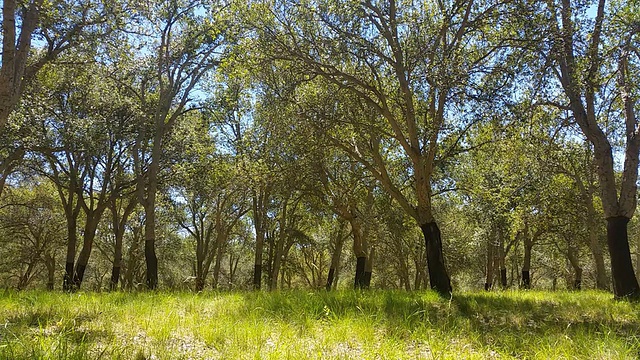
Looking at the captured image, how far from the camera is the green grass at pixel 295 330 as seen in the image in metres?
4.20

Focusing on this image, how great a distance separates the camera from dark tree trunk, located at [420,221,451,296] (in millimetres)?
10367

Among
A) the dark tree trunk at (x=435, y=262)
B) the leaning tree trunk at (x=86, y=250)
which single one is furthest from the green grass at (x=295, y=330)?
the leaning tree trunk at (x=86, y=250)

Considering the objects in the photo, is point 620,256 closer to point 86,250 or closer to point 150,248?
point 150,248

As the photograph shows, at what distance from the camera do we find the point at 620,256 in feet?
33.8

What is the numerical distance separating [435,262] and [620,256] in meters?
4.56

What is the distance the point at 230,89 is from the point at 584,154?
1558 cm

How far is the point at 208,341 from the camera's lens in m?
4.70

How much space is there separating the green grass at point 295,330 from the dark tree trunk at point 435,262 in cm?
258

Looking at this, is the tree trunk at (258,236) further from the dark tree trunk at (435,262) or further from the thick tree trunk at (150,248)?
the dark tree trunk at (435,262)

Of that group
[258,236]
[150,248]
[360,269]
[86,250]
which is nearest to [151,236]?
[150,248]

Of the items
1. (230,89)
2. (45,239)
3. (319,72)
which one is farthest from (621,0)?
(45,239)

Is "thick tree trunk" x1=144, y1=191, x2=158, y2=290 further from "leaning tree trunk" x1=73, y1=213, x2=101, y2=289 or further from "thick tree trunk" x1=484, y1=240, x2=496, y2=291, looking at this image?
"thick tree trunk" x1=484, y1=240, x2=496, y2=291

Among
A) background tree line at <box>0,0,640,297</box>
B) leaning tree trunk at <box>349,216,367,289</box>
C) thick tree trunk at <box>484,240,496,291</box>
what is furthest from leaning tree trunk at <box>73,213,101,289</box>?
thick tree trunk at <box>484,240,496,291</box>

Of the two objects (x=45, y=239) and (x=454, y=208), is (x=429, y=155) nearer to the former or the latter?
(x=454, y=208)
